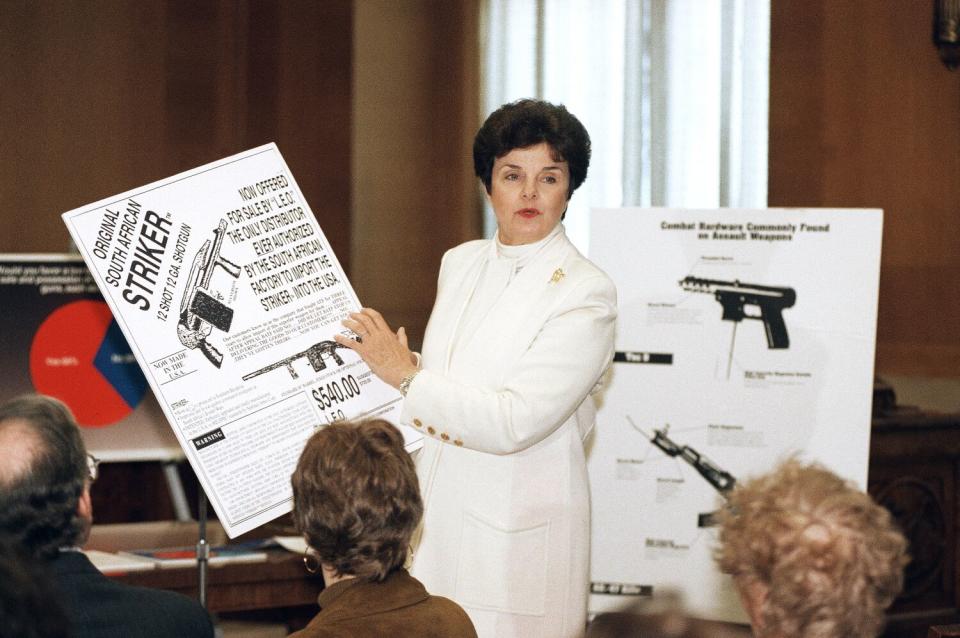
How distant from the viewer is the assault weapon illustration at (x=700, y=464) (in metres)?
4.12

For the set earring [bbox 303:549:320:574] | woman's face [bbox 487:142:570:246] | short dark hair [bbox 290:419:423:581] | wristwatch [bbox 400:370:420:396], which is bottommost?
earring [bbox 303:549:320:574]

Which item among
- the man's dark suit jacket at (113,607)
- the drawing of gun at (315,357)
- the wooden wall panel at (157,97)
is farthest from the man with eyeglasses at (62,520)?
the wooden wall panel at (157,97)

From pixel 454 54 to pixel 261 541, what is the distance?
3434mm

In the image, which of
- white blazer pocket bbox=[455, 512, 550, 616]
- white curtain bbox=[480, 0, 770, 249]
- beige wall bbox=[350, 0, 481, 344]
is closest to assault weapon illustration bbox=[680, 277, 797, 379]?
white blazer pocket bbox=[455, 512, 550, 616]

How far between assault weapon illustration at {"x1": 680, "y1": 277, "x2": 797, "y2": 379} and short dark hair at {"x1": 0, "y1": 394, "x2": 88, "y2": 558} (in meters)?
2.62

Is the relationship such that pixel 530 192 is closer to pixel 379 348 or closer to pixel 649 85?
pixel 379 348

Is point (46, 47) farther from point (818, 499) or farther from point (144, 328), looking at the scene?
point (818, 499)

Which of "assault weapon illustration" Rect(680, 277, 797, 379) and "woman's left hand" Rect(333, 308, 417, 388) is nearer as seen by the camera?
"woman's left hand" Rect(333, 308, 417, 388)

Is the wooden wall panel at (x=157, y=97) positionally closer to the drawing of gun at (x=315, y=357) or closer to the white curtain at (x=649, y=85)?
the white curtain at (x=649, y=85)

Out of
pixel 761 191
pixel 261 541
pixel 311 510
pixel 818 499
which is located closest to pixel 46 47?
pixel 261 541

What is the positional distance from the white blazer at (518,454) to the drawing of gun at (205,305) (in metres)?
0.45

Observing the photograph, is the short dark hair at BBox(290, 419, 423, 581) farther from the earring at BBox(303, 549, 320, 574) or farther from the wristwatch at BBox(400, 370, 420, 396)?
the wristwatch at BBox(400, 370, 420, 396)

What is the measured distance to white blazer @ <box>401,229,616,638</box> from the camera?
2707mm

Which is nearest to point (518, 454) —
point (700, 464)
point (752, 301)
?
point (700, 464)
